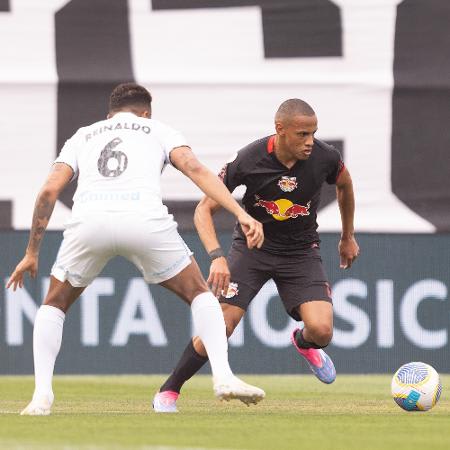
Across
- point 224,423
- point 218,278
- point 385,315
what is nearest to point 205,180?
point 218,278

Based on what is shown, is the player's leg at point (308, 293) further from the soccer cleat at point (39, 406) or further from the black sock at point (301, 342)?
the soccer cleat at point (39, 406)

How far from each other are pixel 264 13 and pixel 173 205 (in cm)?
221

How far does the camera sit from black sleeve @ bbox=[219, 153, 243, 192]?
9211 mm

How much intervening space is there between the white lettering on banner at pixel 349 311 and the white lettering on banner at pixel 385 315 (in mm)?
140

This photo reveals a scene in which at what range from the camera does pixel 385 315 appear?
556 inches

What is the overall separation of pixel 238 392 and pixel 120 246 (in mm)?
1006

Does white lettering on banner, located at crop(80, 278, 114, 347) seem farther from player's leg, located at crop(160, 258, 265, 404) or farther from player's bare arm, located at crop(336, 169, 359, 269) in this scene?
player's leg, located at crop(160, 258, 265, 404)

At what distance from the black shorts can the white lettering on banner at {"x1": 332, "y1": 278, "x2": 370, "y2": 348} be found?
14.9 ft

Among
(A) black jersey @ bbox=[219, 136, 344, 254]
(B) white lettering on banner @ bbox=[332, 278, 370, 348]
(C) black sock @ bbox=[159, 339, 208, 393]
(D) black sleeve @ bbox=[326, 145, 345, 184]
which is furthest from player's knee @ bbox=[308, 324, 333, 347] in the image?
(B) white lettering on banner @ bbox=[332, 278, 370, 348]

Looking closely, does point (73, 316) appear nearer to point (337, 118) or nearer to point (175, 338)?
point (175, 338)

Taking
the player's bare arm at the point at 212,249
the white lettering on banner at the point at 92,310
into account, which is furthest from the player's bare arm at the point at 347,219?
the white lettering on banner at the point at 92,310

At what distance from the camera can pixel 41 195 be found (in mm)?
7863

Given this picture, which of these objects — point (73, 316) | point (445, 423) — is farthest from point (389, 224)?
point (445, 423)

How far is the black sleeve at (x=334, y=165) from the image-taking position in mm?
9266
